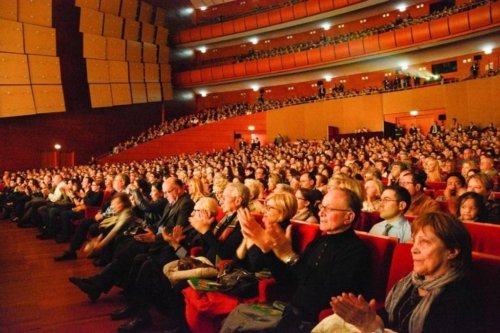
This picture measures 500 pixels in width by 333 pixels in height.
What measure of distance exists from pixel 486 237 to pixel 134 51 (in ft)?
51.2

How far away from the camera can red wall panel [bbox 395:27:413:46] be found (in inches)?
516

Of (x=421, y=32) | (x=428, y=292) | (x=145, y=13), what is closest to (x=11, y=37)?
(x=145, y=13)

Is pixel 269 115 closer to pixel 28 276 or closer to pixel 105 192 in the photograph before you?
pixel 105 192

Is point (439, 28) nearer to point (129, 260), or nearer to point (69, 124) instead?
point (69, 124)

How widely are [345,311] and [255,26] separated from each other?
16779 mm

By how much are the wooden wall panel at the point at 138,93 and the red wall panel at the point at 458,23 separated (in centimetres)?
1048

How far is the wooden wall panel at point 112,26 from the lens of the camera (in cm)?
1485

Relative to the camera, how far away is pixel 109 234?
10.5ft

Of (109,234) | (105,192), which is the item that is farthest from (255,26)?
(109,234)

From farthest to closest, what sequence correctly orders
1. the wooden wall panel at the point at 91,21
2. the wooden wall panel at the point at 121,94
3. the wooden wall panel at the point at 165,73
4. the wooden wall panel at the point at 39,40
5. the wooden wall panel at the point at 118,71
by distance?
1. the wooden wall panel at the point at 165,73
2. the wooden wall panel at the point at 121,94
3. the wooden wall panel at the point at 118,71
4. the wooden wall panel at the point at 91,21
5. the wooden wall panel at the point at 39,40

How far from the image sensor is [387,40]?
13.6m

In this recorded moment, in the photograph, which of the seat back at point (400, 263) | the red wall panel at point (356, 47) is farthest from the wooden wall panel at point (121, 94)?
the seat back at point (400, 263)

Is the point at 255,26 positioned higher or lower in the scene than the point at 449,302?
higher

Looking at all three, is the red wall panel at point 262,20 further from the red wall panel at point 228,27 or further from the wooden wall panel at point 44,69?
the wooden wall panel at point 44,69
